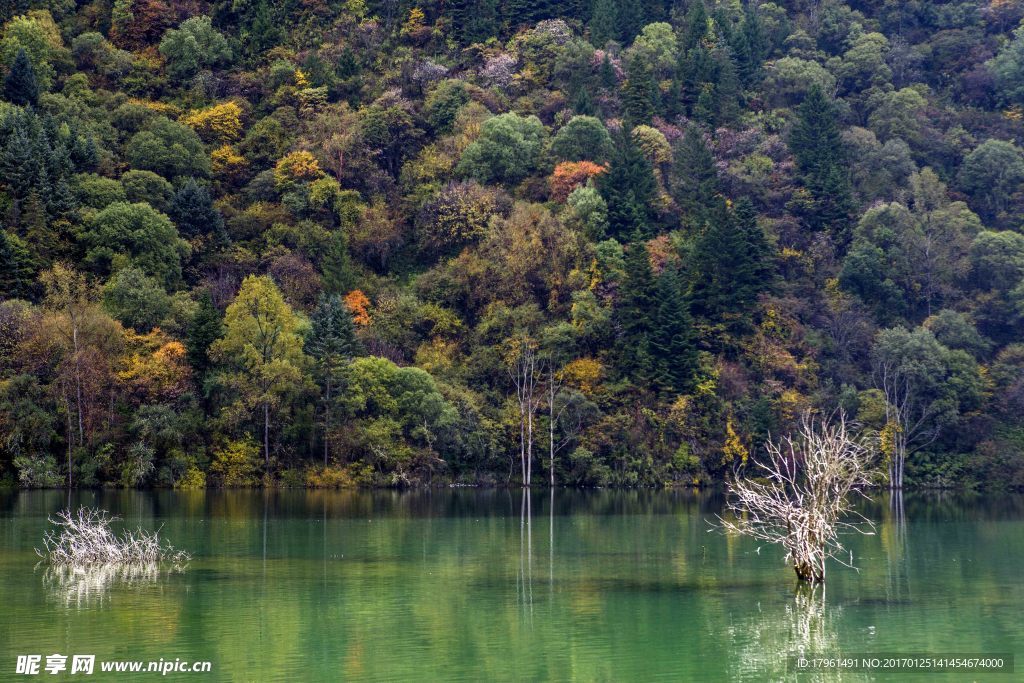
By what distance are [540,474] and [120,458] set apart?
85.8 ft

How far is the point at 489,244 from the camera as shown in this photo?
89125 mm

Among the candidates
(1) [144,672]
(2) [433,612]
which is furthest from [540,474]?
(1) [144,672]

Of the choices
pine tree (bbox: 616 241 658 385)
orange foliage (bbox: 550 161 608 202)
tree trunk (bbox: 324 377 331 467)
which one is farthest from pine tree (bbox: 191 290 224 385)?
orange foliage (bbox: 550 161 608 202)

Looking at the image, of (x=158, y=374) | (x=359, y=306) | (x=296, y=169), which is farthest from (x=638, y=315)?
(x=158, y=374)

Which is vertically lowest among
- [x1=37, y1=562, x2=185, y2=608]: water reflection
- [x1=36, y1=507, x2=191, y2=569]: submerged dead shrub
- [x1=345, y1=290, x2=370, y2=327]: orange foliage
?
[x1=37, y1=562, x2=185, y2=608]: water reflection

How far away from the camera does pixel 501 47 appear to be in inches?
4380

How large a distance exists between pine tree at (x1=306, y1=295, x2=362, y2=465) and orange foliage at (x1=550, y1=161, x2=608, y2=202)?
71.8ft

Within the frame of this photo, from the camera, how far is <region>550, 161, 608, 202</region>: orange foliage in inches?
3716

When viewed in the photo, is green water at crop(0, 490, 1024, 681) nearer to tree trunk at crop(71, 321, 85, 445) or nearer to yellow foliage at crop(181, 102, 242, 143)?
tree trunk at crop(71, 321, 85, 445)

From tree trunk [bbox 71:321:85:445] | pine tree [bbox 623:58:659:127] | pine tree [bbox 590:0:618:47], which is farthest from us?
pine tree [bbox 590:0:618:47]

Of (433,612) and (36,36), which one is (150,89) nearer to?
(36,36)

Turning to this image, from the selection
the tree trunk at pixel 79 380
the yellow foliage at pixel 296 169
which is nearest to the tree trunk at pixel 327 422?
the tree trunk at pixel 79 380

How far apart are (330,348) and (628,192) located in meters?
26.6

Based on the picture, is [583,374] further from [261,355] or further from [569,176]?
[261,355]
